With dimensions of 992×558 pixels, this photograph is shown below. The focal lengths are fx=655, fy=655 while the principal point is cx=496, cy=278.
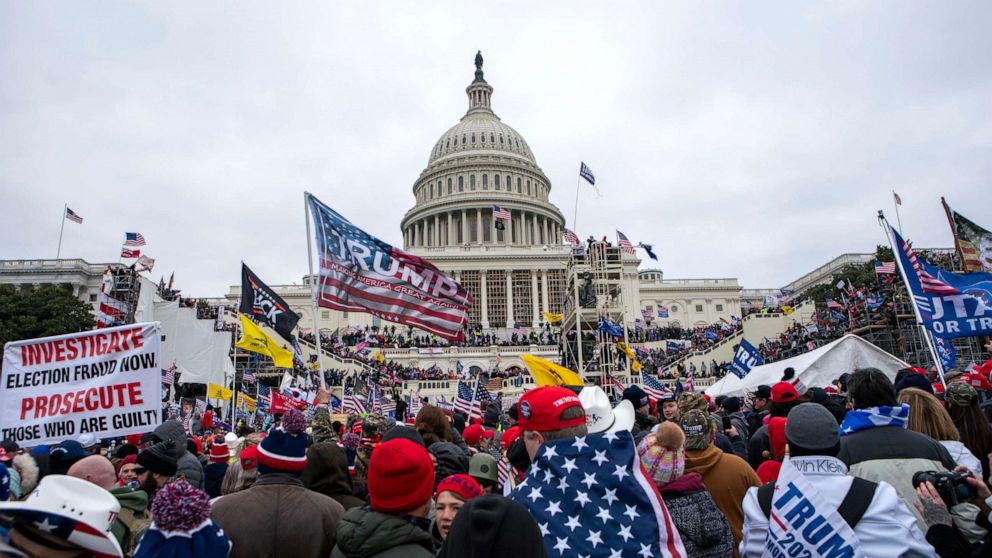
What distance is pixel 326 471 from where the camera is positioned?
4.42 m

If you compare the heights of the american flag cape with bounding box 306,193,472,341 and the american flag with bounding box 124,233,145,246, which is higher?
the american flag with bounding box 124,233,145,246

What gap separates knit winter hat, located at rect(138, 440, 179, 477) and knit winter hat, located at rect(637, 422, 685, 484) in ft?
11.8

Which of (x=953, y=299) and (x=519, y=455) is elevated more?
(x=953, y=299)

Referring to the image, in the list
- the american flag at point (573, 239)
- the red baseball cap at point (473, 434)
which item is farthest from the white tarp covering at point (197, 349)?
the american flag at point (573, 239)

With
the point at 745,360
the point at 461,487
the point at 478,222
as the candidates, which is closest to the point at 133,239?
the point at 745,360

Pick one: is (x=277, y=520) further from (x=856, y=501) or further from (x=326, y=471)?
(x=856, y=501)

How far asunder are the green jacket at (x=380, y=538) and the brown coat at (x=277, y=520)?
0.52 metres

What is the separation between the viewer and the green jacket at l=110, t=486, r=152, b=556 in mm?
4074

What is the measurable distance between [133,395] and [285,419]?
4364mm

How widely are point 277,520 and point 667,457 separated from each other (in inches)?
87.8

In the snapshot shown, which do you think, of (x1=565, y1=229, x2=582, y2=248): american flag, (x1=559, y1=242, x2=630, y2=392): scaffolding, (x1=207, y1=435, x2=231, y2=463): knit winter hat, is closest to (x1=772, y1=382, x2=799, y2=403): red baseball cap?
(x1=207, y1=435, x2=231, y2=463): knit winter hat

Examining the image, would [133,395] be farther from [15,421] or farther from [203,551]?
[203,551]

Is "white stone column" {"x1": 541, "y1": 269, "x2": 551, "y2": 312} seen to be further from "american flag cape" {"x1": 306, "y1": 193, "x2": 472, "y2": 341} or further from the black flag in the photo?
"american flag cape" {"x1": 306, "y1": 193, "x2": 472, "y2": 341}

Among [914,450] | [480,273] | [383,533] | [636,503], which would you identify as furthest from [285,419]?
[480,273]
